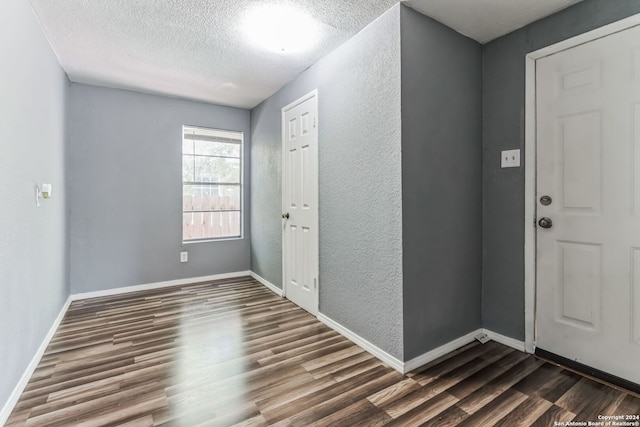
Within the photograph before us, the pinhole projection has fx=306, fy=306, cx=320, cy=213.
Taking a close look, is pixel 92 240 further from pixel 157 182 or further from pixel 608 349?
pixel 608 349

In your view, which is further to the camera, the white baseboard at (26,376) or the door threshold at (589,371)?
the door threshold at (589,371)

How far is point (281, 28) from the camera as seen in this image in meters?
2.27

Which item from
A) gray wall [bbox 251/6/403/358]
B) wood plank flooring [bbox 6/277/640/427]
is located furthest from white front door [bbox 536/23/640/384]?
gray wall [bbox 251/6/403/358]

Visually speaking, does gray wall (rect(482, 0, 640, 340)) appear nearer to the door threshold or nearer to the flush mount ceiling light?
the door threshold

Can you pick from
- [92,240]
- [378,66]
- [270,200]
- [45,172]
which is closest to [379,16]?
[378,66]

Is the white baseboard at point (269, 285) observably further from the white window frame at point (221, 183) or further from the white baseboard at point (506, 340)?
the white baseboard at point (506, 340)

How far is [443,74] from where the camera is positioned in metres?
2.20

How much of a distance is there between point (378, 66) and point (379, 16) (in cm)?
32

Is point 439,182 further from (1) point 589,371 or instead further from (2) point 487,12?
(1) point 589,371

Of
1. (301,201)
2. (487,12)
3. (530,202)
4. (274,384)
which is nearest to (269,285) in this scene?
(301,201)

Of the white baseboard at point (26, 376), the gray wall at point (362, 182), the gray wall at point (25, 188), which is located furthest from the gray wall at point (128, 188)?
the gray wall at point (362, 182)

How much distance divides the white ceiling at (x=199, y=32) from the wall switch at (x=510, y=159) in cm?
88

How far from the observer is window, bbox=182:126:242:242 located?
4066 millimetres

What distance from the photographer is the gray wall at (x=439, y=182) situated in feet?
6.64
